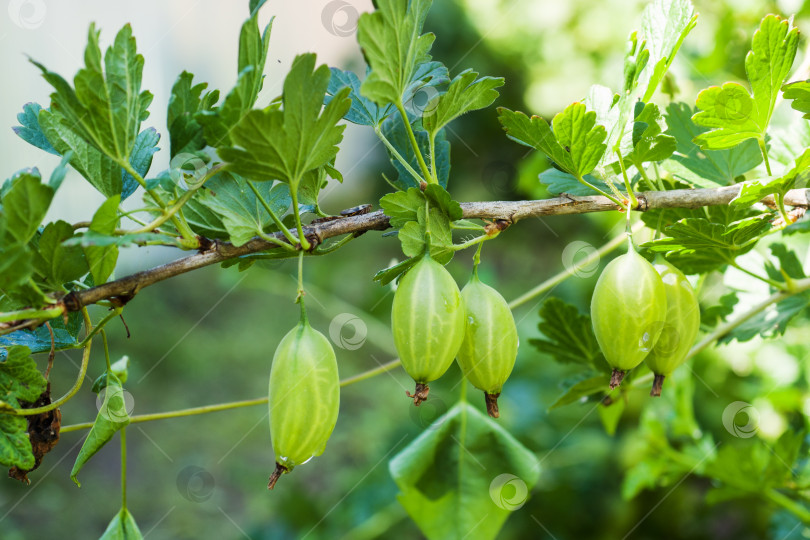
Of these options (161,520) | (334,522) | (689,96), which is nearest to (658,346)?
(689,96)

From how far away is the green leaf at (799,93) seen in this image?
31 centimetres

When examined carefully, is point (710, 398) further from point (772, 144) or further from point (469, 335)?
point (469, 335)

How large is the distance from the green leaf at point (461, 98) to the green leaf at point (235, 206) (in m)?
0.10

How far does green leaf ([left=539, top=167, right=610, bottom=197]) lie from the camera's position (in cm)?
38

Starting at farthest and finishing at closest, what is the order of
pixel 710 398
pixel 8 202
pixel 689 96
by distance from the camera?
pixel 710 398 < pixel 689 96 < pixel 8 202

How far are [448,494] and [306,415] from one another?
240 millimetres

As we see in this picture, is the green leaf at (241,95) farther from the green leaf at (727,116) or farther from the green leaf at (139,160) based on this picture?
the green leaf at (727,116)

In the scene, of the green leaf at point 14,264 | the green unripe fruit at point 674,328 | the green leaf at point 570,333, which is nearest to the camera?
the green leaf at point 14,264

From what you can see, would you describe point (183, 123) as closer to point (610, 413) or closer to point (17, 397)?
point (17, 397)

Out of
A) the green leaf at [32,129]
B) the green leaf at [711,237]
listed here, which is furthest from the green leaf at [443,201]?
the green leaf at [32,129]

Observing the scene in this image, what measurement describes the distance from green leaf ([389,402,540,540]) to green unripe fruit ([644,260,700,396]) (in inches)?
6.9

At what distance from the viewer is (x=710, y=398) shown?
0.93 metres

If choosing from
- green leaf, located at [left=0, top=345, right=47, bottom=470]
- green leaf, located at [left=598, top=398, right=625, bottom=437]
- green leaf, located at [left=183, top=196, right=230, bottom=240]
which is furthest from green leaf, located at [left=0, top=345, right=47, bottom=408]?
green leaf, located at [left=598, top=398, right=625, bottom=437]

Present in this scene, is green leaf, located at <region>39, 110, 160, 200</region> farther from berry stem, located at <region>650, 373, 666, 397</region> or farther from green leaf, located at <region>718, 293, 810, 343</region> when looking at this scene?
green leaf, located at <region>718, 293, 810, 343</region>
